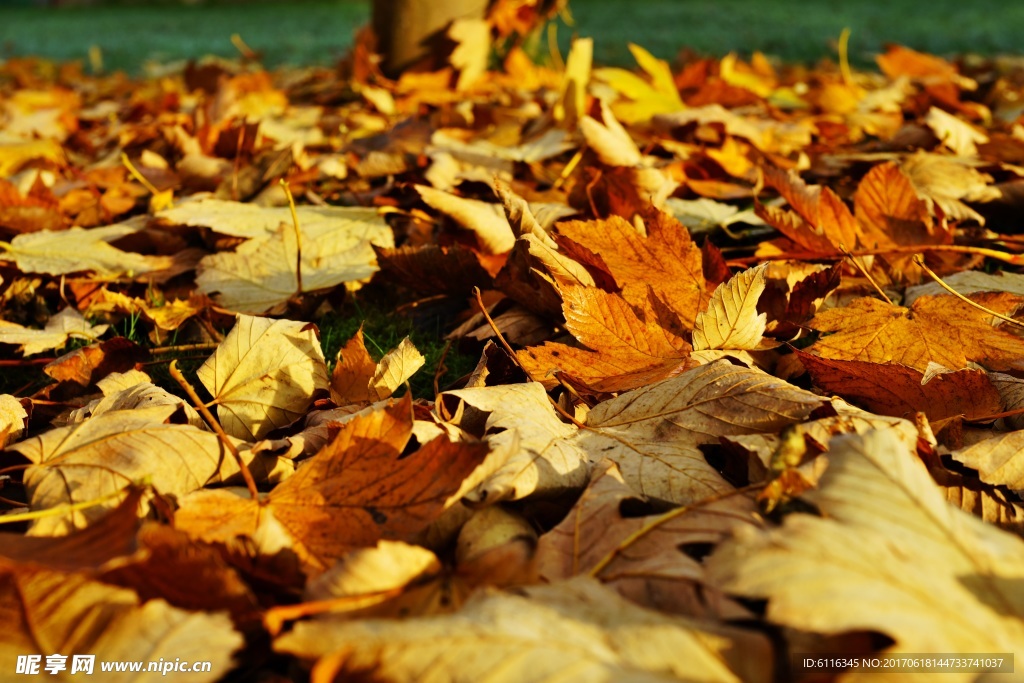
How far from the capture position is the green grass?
19.0 feet

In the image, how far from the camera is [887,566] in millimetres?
632

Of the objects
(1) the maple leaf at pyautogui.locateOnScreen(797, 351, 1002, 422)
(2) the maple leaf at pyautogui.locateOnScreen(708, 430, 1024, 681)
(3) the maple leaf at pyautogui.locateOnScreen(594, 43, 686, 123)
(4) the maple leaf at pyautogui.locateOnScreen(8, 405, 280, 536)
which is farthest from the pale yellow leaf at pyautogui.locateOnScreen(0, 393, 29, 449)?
(3) the maple leaf at pyautogui.locateOnScreen(594, 43, 686, 123)

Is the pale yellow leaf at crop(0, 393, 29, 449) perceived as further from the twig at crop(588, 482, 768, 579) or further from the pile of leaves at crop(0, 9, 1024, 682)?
the twig at crop(588, 482, 768, 579)

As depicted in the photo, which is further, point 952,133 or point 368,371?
point 952,133

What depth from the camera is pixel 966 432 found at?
3.40ft

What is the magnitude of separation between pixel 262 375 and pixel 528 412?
412mm

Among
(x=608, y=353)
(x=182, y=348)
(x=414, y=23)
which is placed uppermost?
(x=414, y=23)

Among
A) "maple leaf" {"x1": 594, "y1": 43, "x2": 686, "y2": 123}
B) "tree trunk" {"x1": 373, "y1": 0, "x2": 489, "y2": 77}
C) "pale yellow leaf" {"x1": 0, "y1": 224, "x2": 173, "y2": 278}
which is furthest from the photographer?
"tree trunk" {"x1": 373, "y1": 0, "x2": 489, "y2": 77}

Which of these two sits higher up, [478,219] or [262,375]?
[478,219]

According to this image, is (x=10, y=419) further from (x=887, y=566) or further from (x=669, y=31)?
(x=669, y=31)

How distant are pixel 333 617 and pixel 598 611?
0.76 feet

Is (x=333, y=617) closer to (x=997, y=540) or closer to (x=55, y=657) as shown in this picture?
(x=55, y=657)

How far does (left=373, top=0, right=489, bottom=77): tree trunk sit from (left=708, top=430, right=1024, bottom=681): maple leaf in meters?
3.09

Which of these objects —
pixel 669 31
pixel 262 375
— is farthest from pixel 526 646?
pixel 669 31
